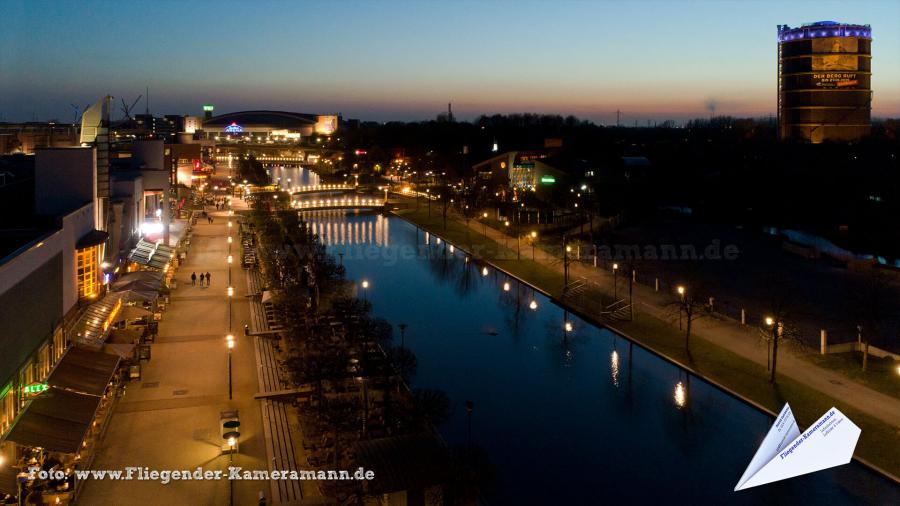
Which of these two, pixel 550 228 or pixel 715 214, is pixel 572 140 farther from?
pixel 550 228

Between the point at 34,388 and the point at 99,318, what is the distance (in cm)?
204

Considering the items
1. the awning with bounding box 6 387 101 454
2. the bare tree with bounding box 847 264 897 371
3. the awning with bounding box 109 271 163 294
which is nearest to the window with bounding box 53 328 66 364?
the awning with bounding box 6 387 101 454

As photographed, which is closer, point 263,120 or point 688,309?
point 688,309

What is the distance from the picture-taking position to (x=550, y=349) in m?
8.88

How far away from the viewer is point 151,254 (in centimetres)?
1080

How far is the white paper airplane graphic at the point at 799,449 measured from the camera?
4473 millimetres

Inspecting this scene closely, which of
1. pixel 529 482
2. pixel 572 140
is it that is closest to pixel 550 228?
pixel 529 482

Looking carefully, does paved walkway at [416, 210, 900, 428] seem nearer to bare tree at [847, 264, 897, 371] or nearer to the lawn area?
the lawn area

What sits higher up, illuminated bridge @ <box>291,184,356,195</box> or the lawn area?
illuminated bridge @ <box>291,184,356,195</box>

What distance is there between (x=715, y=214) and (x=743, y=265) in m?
7.90

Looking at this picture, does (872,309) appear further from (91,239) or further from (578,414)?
(91,239)

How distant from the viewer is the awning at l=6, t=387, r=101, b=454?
15.7 ft

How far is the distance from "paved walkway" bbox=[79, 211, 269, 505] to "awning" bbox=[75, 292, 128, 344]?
21.7 inches

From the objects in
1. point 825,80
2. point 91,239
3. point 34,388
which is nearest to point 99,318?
point 91,239
